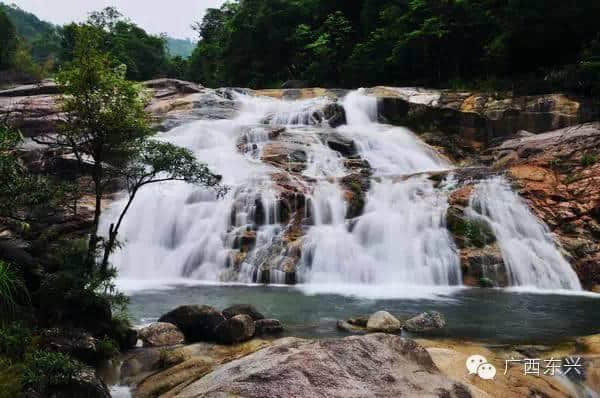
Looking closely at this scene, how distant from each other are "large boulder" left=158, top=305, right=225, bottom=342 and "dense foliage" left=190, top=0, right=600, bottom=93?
76.5 feet

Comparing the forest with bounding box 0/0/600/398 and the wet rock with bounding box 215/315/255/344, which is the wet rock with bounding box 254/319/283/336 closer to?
the forest with bounding box 0/0/600/398

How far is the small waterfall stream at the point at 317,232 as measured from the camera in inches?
583

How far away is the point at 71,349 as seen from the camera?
21.7 ft

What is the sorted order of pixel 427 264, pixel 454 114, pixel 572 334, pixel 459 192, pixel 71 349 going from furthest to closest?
pixel 454 114, pixel 459 192, pixel 427 264, pixel 572 334, pixel 71 349

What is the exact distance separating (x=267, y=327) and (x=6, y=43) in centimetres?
4812

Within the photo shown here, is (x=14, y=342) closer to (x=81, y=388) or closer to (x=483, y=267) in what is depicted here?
(x=81, y=388)

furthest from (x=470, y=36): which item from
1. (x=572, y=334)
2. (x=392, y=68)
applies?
(x=572, y=334)

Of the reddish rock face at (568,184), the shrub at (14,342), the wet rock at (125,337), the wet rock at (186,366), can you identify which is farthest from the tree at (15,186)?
the reddish rock face at (568,184)

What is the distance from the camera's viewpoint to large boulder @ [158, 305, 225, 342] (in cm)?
819

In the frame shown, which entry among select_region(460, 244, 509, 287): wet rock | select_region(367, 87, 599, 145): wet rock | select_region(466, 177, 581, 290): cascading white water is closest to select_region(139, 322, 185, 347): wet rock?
select_region(460, 244, 509, 287): wet rock

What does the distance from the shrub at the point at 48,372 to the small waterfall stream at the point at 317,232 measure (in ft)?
31.7

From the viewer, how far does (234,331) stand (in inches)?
312

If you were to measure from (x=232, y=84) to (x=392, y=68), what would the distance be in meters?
17.6

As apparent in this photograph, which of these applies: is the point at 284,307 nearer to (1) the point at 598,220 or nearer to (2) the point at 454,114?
(1) the point at 598,220
